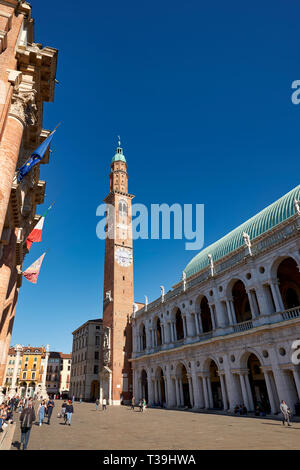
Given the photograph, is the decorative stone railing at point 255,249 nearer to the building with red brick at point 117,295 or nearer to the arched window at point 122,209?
the building with red brick at point 117,295

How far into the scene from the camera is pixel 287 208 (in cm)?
2677

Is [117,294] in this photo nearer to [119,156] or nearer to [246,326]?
[246,326]

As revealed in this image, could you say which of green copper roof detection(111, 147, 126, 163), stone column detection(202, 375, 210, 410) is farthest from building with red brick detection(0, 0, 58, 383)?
green copper roof detection(111, 147, 126, 163)

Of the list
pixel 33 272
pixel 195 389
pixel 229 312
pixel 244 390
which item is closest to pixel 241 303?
pixel 229 312

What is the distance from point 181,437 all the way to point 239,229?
25.7m

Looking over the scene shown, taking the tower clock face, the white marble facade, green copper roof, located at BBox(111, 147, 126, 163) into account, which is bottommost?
the white marble facade

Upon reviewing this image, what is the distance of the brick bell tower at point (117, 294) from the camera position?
4406 centimetres

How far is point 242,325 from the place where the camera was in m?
25.4

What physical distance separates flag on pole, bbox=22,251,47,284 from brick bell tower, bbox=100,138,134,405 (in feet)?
102

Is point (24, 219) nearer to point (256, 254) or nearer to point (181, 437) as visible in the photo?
point (181, 437)

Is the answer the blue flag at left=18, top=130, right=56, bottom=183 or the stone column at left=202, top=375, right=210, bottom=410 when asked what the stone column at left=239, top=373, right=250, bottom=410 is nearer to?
the stone column at left=202, top=375, right=210, bottom=410

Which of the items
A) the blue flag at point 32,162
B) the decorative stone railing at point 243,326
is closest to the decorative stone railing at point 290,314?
the decorative stone railing at point 243,326

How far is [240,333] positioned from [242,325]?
1.70 meters

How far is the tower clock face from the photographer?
166ft
